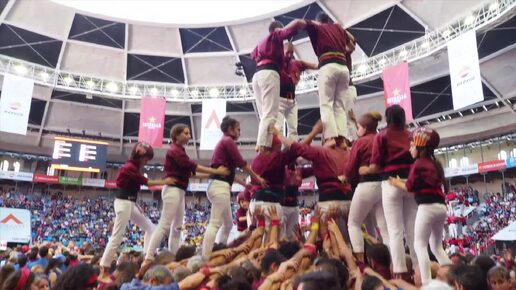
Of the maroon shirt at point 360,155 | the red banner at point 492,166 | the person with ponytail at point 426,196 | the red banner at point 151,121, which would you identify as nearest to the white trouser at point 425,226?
the person with ponytail at point 426,196

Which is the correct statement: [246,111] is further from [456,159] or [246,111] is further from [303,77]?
[456,159]

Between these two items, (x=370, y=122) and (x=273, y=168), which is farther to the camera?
(x=273, y=168)

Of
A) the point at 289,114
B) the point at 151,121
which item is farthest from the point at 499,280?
the point at 151,121

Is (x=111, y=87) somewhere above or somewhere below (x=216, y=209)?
above

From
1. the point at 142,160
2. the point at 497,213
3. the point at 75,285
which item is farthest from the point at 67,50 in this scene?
the point at 497,213

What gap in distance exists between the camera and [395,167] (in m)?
4.60

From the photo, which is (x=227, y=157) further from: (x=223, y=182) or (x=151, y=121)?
(x=151, y=121)

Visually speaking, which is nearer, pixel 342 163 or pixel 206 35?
pixel 342 163

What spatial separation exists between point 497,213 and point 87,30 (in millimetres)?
24664

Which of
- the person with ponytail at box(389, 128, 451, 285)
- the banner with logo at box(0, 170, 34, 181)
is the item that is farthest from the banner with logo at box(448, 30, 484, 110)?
the banner with logo at box(0, 170, 34, 181)

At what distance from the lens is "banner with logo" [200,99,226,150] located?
19.9 m

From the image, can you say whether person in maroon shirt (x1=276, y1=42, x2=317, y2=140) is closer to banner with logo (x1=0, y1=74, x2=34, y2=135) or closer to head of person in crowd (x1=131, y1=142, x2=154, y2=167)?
head of person in crowd (x1=131, y1=142, x2=154, y2=167)

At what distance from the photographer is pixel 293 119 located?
7418 mm

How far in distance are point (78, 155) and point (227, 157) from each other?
23.3 metres
